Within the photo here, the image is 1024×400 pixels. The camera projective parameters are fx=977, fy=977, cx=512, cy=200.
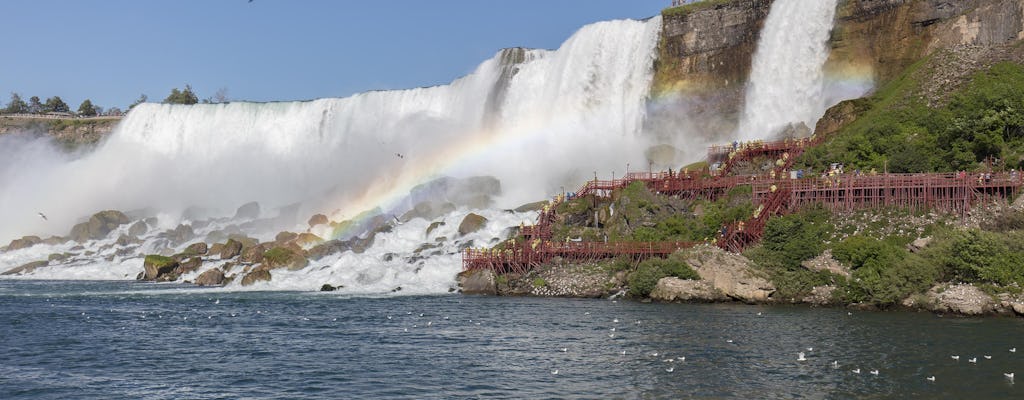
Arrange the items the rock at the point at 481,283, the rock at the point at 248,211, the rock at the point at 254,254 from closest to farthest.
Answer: the rock at the point at 481,283, the rock at the point at 254,254, the rock at the point at 248,211

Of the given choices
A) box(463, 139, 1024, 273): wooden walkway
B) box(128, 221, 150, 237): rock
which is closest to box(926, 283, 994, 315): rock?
box(463, 139, 1024, 273): wooden walkway

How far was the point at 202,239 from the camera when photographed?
286 ft

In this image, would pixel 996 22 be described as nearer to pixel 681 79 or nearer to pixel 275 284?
pixel 681 79

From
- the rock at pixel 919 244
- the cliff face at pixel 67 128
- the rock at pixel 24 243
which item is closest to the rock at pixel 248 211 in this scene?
the rock at pixel 24 243

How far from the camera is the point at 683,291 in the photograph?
4606 centimetres

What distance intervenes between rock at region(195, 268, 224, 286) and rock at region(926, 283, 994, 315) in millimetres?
42729

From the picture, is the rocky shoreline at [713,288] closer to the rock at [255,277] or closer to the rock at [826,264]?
the rock at [826,264]

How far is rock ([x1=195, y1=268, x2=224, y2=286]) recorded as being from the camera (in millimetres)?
63000

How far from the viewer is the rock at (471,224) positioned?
64.4 meters

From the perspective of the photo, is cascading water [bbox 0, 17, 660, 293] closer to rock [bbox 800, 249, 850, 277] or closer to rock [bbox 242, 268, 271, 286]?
rock [bbox 242, 268, 271, 286]

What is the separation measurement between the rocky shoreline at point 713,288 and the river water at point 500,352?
4.17 feet

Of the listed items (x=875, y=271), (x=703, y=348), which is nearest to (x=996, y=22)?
(x=875, y=271)

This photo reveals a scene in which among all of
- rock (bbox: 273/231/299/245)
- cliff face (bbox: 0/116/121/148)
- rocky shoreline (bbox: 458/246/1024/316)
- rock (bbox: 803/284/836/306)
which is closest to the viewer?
rocky shoreline (bbox: 458/246/1024/316)

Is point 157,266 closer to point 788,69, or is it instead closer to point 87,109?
point 788,69
